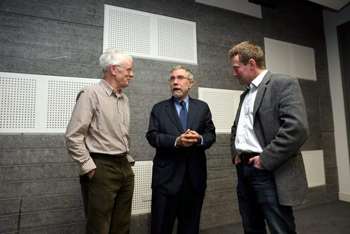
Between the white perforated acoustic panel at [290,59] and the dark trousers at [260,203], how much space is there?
2641mm

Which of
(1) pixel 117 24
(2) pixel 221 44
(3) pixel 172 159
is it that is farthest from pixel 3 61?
(2) pixel 221 44

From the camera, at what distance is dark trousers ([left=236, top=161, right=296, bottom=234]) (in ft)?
4.44

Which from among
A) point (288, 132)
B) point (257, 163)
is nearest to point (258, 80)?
point (288, 132)

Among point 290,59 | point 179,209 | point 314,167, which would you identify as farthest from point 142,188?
point 290,59

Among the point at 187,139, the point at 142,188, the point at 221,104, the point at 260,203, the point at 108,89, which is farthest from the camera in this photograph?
the point at 221,104

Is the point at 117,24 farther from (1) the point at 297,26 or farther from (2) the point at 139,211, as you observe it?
(1) the point at 297,26

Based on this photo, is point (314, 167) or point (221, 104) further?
point (314, 167)

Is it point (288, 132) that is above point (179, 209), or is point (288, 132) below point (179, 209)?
above

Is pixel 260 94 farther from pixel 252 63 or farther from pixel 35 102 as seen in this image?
pixel 35 102

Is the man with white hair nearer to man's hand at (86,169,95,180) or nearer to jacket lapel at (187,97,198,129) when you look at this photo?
man's hand at (86,169,95,180)

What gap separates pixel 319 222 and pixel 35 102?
3.70 meters

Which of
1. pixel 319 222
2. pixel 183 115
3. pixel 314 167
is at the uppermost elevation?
pixel 183 115

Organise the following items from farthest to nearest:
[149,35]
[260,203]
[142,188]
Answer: [149,35] < [142,188] < [260,203]

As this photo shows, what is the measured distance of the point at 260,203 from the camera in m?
1.45
